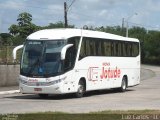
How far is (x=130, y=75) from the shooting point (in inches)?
1321

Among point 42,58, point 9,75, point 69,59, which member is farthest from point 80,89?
point 9,75

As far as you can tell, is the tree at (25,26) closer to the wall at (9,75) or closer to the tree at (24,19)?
the tree at (24,19)

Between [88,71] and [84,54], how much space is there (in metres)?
1.12

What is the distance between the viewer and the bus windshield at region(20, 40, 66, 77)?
24297 mm

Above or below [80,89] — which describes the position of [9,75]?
above

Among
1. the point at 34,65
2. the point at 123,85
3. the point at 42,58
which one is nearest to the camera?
the point at 42,58

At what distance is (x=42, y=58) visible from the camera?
24406 mm

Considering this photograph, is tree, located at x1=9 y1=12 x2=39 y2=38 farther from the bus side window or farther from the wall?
the bus side window

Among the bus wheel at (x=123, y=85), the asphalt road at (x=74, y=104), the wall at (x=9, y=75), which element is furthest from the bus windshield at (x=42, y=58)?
the wall at (x=9, y=75)

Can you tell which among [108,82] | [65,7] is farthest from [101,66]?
[65,7]

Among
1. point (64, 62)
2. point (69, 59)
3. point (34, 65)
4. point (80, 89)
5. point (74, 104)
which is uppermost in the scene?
point (69, 59)

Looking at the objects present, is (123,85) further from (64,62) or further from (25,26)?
A: (25,26)

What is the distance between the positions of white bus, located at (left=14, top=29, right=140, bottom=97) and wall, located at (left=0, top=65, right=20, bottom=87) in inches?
333

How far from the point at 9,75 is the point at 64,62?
473 inches
